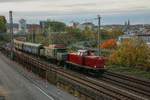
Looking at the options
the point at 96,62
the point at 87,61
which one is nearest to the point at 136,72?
the point at 87,61

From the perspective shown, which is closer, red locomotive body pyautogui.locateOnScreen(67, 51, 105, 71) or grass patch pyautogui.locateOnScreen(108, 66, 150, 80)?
red locomotive body pyautogui.locateOnScreen(67, 51, 105, 71)

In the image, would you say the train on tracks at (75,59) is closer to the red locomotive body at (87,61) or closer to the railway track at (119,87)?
the red locomotive body at (87,61)

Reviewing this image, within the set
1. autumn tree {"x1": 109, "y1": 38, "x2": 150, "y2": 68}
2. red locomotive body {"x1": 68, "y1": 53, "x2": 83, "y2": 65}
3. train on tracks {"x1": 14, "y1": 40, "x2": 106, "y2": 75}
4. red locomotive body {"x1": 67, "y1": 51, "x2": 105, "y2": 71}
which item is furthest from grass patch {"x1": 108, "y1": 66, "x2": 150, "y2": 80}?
autumn tree {"x1": 109, "y1": 38, "x2": 150, "y2": 68}

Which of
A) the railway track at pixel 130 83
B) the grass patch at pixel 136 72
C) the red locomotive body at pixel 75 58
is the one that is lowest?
the grass patch at pixel 136 72

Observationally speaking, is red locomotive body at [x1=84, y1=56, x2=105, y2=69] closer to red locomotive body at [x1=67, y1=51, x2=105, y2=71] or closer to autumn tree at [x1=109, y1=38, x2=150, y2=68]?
red locomotive body at [x1=67, y1=51, x2=105, y2=71]

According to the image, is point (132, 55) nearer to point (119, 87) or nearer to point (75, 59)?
point (75, 59)

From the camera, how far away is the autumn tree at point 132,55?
63.8 meters

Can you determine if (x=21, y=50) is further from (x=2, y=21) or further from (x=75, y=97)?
(x=2, y=21)

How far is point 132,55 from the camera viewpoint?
65.1 meters

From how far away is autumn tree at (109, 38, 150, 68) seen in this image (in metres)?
63.8

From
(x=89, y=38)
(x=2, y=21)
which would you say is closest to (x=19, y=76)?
(x=89, y=38)

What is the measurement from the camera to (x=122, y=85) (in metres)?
38.9

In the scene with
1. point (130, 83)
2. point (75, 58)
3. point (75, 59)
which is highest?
Answer: point (75, 58)

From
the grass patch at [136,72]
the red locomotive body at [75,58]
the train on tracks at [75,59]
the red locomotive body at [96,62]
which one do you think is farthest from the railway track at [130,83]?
the red locomotive body at [75,58]
